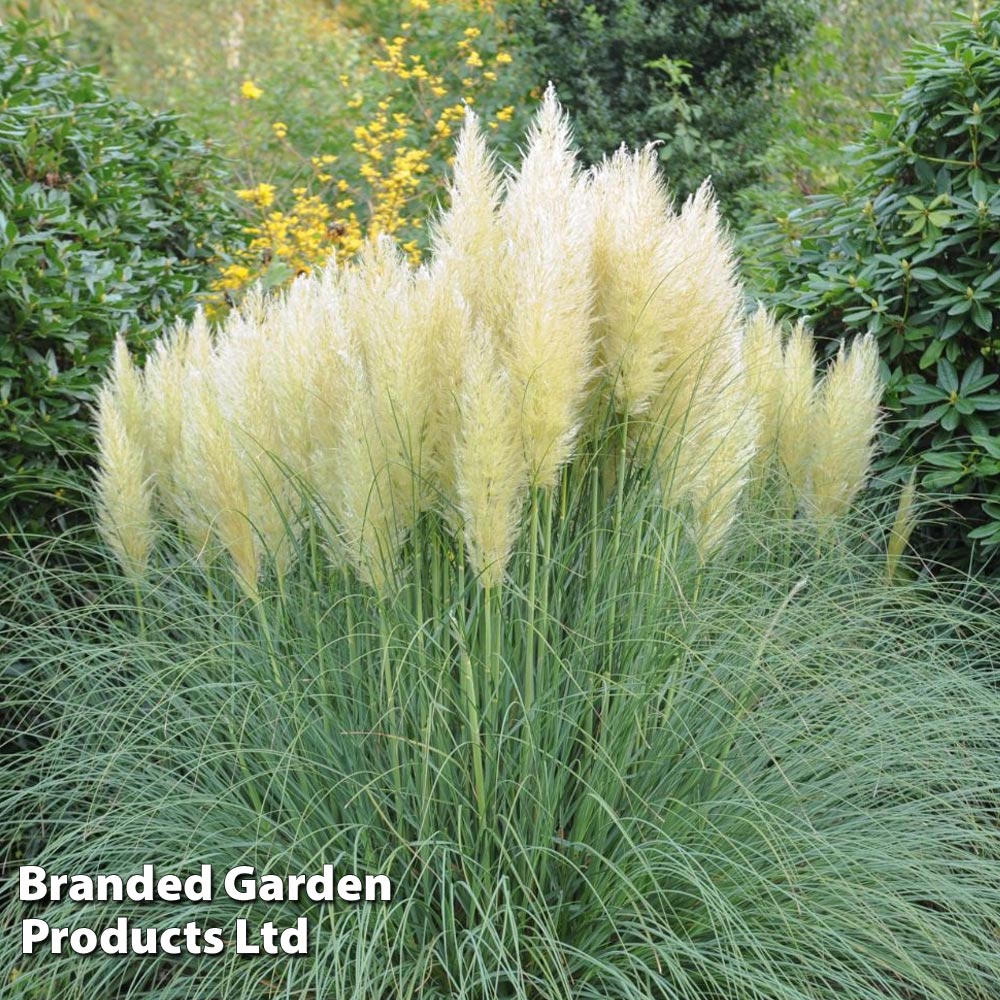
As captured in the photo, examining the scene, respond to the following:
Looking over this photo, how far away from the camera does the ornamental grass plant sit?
9.43ft

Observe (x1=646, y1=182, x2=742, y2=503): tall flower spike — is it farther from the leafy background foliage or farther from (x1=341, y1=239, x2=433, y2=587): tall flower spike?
the leafy background foliage

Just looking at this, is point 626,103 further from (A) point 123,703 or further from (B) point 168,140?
(A) point 123,703

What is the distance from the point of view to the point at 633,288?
312 cm

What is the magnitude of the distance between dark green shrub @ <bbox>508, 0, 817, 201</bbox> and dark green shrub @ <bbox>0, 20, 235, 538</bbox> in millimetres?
3916

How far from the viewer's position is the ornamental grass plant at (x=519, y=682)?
9.43 feet

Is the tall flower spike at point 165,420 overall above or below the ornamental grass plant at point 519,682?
above

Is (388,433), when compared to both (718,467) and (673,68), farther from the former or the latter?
(673,68)

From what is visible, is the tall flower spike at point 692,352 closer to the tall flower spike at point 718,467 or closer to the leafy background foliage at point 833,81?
the tall flower spike at point 718,467

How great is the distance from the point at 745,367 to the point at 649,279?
31.3 inches

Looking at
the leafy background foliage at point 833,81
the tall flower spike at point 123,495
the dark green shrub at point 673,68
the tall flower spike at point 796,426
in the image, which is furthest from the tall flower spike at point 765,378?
the dark green shrub at point 673,68

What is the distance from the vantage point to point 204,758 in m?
3.16

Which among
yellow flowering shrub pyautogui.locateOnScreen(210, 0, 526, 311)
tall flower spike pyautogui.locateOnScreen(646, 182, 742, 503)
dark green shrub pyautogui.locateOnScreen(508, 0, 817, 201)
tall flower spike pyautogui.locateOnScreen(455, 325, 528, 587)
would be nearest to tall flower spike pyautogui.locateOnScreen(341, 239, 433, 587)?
tall flower spike pyautogui.locateOnScreen(455, 325, 528, 587)

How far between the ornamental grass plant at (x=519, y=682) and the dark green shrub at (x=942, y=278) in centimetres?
81

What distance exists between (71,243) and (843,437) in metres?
2.52
